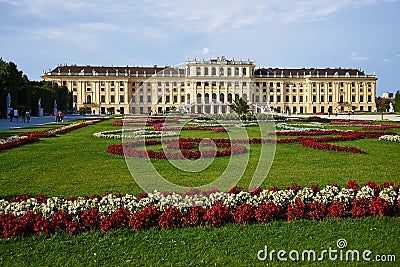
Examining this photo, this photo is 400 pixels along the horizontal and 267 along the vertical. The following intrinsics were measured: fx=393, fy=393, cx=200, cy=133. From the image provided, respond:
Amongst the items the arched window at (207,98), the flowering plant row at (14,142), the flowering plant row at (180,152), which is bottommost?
the flowering plant row at (180,152)

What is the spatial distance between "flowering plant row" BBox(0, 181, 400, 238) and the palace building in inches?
2138

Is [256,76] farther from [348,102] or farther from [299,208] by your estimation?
[299,208]

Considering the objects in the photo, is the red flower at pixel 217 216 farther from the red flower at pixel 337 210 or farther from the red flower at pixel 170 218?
the red flower at pixel 337 210

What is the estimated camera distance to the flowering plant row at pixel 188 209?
Answer: 4281 mm

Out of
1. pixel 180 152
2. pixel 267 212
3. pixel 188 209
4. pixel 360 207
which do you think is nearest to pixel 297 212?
pixel 267 212

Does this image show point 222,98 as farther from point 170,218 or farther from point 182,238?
point 182,238

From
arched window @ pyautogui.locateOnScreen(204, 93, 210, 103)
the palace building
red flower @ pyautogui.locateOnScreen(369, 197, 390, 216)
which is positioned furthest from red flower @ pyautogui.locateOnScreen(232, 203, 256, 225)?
arched window @ pyautogui.locateOnScreen(204, 93, 210, 103)

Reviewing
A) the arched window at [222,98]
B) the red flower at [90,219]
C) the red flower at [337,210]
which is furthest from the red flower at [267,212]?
the arched window at [222,98]

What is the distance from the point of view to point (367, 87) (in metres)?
70.1

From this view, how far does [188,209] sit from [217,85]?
204 ft

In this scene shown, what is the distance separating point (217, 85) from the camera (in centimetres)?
6612

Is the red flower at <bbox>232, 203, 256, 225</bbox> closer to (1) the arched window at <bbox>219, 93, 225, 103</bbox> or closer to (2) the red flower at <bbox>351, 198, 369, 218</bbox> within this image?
(2) the red flower at <bbox>351, 198, 369, 218</bbox>

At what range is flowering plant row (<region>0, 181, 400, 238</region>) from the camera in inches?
169

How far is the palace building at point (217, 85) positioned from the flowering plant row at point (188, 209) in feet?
178
